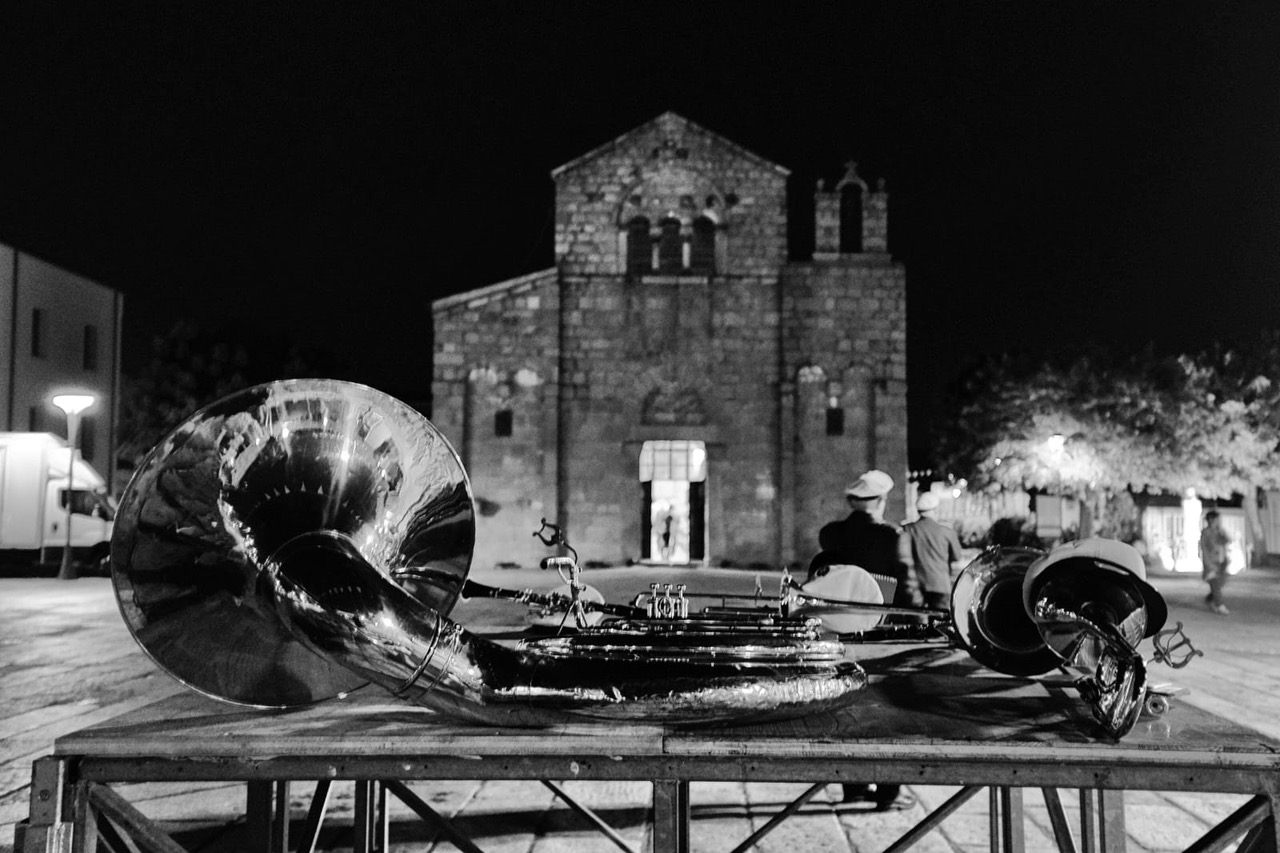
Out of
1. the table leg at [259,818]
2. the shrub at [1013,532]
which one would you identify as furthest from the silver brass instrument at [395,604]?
the shrub at [1013,532]

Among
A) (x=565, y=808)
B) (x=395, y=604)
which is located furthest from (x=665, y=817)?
(x=565, y=808)

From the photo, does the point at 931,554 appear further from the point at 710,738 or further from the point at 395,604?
the point at 395,604

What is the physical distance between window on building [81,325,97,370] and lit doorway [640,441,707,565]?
21698mm

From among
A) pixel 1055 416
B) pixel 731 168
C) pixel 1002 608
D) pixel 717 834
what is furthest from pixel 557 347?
pixel 1002 608

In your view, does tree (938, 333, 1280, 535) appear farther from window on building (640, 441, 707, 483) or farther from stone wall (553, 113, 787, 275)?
window on building (640, 441, 707, 483)

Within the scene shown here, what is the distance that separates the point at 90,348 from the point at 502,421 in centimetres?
1919

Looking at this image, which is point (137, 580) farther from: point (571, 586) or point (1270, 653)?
point (1270, 653)

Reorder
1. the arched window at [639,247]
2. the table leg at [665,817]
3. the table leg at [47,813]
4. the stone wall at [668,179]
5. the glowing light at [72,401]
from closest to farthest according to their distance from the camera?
the table leg at [47,813]
the table leg at [665,817]
the glowing light at [72,401]
the stone wall at [668,179]
the arched window at [639,247]

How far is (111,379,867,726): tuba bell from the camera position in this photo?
7.95ft

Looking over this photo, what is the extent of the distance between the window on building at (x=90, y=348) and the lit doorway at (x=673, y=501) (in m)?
21.7

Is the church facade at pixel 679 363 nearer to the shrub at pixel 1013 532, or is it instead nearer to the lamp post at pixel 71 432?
the shrub at pixel 1013 532

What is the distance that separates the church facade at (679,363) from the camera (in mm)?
21500

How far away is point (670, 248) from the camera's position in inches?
880

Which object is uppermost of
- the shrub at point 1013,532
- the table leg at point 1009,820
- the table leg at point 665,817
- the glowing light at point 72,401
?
the glowing light at point 72,401
